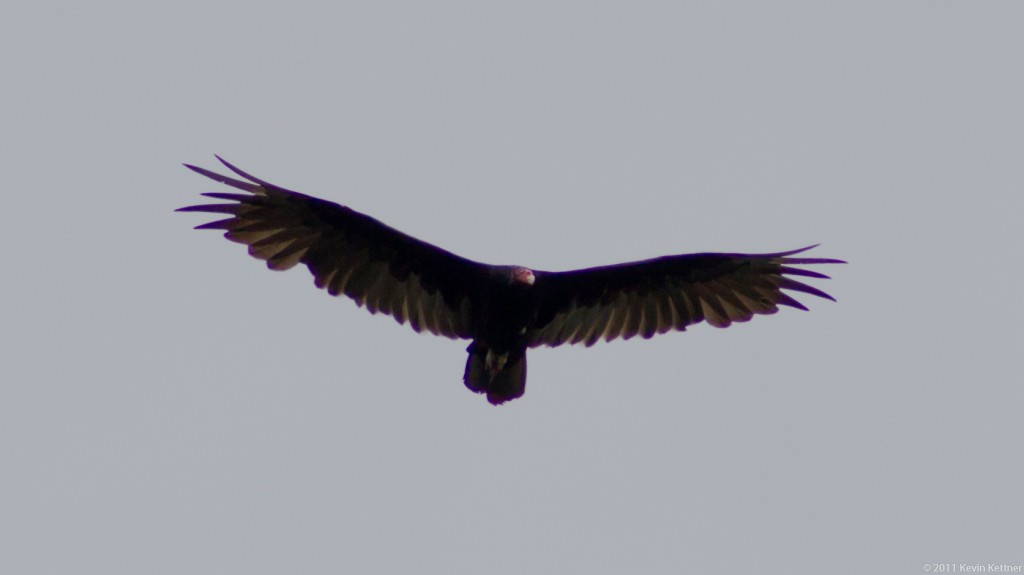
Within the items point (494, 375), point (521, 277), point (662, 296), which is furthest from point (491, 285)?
point (662, 296)

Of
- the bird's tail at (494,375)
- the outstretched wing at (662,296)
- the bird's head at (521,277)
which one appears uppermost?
the outstretched wing at (662,296)

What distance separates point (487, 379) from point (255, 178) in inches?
87.0

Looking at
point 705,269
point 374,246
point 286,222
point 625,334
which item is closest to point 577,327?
point 625,334

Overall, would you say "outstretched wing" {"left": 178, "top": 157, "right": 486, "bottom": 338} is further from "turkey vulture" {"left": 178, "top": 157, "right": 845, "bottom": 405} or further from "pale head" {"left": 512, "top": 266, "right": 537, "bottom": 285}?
"pale head" {"left": 512, "top": 266, "right": 537, "bottom": 285}

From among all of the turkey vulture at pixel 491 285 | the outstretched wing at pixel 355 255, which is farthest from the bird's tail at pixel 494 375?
the outstretched wing at pixel 355 255

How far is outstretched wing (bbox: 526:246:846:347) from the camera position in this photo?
10344mm

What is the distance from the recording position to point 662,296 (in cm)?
1072

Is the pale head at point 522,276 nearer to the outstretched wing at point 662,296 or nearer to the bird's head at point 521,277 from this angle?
the bird's head at point 521,277

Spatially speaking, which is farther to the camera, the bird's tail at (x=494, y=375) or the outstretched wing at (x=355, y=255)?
the bird's tail at (x=494, y=375)

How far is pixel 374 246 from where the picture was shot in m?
10.0

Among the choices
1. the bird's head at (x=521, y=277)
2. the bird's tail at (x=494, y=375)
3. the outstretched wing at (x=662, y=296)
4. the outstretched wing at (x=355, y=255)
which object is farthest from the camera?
the outstretched wing at (x=662, y=296)

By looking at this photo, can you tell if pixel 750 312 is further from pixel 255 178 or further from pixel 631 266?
pixel 255 178

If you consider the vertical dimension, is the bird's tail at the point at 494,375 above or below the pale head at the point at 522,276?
below

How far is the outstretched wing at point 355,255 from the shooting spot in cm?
972
